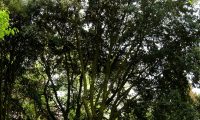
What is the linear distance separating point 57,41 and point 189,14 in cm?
628

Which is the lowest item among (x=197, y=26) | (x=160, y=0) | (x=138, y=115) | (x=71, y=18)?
(x=138, y=115)

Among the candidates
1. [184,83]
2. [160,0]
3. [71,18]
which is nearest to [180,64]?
[184,83]

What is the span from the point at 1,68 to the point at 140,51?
23.1 ft

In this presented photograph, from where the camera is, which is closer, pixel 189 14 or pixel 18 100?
pixel 189 14

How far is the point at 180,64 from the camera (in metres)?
16.6

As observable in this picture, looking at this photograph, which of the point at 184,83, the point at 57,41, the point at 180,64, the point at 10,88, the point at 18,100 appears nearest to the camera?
the point at 180,64

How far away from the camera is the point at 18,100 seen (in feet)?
74.2

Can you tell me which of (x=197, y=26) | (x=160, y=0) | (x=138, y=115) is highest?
(x=160, y=0)

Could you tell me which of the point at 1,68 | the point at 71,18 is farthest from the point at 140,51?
the point at 1,68

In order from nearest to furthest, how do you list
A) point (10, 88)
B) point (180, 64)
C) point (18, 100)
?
1. point (180, 64)
2. point (10, 88)
3. point (18, 100)

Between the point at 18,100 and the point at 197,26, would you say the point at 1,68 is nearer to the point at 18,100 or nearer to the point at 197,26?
the point at 18,100

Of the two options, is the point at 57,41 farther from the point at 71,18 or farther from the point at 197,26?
the point at 197,26

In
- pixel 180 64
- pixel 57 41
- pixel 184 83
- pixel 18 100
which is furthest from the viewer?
pixel 18 100

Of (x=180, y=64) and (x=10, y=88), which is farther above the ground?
(x=10, y=88)
